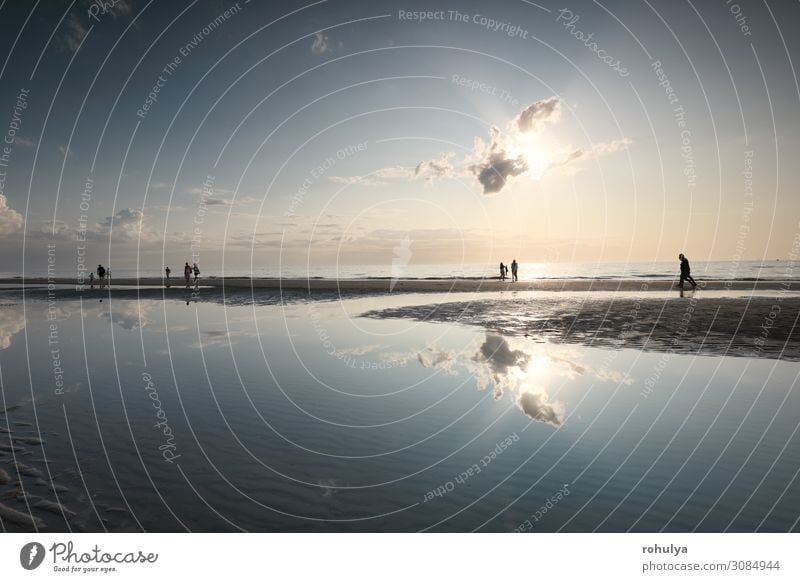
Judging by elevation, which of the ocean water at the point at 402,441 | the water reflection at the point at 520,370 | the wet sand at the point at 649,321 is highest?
the wet sand at the point at 649,321

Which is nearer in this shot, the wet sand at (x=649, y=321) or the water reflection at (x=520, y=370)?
the water reflection at (x=520, y=370)

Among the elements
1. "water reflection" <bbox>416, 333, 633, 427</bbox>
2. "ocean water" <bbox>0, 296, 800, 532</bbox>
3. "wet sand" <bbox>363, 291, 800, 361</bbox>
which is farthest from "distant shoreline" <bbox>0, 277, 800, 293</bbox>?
"ocean water" <bbox>0, 296, 800, 532</bbox>

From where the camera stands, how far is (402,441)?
25.9 feet

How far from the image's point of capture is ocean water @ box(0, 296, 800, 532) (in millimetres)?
5773

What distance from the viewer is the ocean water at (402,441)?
5.77 metres

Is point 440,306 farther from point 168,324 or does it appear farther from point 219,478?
point 219,478

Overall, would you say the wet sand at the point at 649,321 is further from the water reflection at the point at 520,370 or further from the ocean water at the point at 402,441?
the water reflection at the point at 520,370

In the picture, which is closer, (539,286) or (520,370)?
(520,370)

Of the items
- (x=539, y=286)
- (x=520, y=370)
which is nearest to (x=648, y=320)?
(x=520, y=370)

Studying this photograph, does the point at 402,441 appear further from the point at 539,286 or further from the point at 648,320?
the point at 539,286

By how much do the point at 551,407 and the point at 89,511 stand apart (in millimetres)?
8567

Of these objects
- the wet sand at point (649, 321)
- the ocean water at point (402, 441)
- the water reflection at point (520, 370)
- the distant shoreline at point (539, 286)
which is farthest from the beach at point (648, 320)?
the distant shoreline at point (539, 286)

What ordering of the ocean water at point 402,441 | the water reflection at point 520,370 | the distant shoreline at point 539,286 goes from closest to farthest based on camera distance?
the ocean water at point 402,441, the water reflection at point 520,370, the distant shoreline at point 539,286
